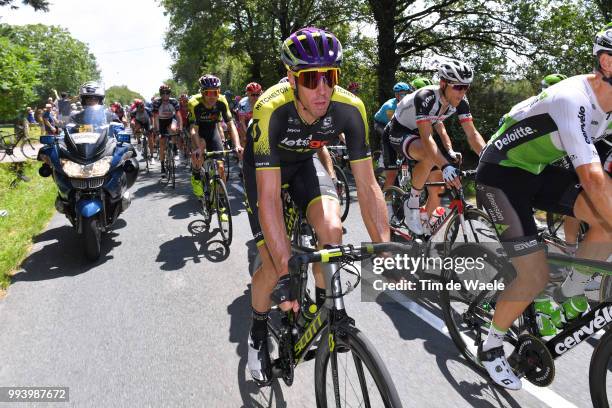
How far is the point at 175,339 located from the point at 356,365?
2.26 metres

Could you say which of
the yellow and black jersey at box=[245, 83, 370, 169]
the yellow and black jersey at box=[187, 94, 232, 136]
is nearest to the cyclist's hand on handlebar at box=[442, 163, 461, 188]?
the yellow and black jersey at box=[245, 83, 370, 169]

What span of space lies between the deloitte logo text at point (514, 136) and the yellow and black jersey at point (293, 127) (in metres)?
0.99

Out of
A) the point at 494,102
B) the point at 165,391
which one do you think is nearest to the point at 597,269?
the point at 165,391

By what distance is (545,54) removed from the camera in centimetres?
1438

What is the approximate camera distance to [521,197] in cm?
315

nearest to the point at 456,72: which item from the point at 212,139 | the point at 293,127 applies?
the point at 293,127

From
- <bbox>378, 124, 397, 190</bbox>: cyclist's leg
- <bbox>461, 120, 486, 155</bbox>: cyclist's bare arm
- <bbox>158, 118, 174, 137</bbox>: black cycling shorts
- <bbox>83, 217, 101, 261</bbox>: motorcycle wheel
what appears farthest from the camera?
<bbox>158, 118, 174, 137</bbox>: black cycling shorts

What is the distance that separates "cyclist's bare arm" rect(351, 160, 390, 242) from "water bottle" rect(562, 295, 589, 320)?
4.48 feet

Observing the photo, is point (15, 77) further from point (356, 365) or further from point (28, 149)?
point (356, 365)

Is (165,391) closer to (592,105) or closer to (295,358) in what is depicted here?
(295,358)

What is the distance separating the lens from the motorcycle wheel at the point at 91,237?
5.68 meters

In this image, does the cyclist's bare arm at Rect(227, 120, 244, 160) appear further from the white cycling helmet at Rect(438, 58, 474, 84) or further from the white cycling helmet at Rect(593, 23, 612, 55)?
the white cycling helmet at Rect(593, 23, 612, 55)

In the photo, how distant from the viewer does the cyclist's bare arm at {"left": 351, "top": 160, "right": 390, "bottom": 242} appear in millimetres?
2711

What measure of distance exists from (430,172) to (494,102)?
35.2ft
